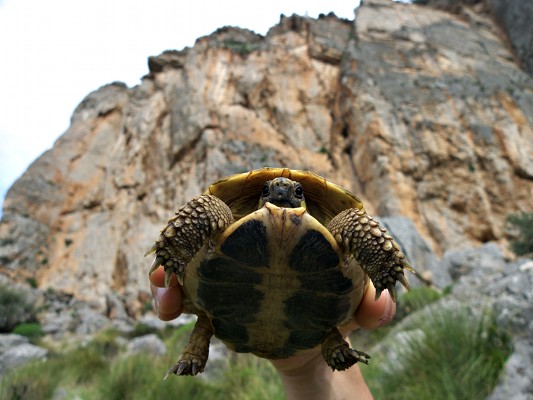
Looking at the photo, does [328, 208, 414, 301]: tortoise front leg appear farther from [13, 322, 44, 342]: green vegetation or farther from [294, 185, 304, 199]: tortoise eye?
[13, 322, 44, 342]: green vegetation

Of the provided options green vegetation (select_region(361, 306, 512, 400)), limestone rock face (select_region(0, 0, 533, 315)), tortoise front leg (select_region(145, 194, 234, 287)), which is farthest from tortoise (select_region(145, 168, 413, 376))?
limestone rock face (select_region(0, 0, 533, 315))

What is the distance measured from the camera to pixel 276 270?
1410 millimetres

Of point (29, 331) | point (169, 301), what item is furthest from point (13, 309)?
point (169, 301)

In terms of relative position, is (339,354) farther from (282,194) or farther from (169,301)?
(169,301)

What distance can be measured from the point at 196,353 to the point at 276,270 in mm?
536

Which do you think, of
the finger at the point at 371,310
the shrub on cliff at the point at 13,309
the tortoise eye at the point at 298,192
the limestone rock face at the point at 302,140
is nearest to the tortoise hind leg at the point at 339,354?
the finger at the point at 371,310

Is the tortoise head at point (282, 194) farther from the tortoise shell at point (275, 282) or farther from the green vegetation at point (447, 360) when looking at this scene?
the green vegetation at point (447, 360)

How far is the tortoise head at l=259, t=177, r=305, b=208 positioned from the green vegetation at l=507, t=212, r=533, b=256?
11430 mm

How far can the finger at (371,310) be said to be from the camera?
1693 millimetres

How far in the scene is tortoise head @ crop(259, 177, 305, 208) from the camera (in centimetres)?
166

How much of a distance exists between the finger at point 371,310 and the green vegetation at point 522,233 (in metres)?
11.1

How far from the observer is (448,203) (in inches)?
563

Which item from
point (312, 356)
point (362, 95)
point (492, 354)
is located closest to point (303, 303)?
point (312, 356)

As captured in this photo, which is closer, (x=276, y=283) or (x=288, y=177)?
(x=276, y=283)
